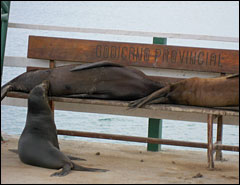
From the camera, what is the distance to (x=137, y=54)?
11.9 feet

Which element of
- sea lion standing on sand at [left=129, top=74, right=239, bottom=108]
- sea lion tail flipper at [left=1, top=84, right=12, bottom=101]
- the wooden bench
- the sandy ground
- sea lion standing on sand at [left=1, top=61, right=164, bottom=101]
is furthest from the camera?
the wooden bench

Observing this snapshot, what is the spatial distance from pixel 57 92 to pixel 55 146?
57 cm

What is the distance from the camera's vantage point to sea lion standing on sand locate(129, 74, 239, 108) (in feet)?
9.41

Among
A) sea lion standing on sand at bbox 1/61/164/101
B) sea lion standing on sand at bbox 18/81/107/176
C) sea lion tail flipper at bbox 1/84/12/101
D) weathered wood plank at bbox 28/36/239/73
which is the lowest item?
sea lion standing on sand at bbox 18/81/107/176

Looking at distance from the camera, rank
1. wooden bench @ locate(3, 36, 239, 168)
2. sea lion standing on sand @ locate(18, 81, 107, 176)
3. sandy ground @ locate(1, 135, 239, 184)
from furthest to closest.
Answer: wooden bench @ locate(3, 36, 239, 168) → sea lion standing on sand @ locate(18, 81, 107, 176) → sandy ground @ locate(1, 135, 239, 184)

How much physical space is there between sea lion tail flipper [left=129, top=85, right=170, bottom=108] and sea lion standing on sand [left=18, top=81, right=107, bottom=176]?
59 cm

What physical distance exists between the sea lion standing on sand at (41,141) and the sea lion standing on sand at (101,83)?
0.15m

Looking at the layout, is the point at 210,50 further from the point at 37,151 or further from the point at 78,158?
the point at 37,151

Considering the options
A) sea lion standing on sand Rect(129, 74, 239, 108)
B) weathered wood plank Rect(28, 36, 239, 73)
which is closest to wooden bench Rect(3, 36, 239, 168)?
weathered wood plank Rect(28, 36, 239, 73)

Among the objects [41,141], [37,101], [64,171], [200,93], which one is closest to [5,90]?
[37,101]

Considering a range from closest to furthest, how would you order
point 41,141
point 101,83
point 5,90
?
point 41,141 → point 5,90 → point 101,83

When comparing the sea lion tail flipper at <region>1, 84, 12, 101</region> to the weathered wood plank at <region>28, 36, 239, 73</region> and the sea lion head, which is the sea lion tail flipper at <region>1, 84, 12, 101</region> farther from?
the weathered wood plank at <region>28, 36, 239, 73</region>

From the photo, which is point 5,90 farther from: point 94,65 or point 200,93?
point 200,93

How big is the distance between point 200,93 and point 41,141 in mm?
1152
